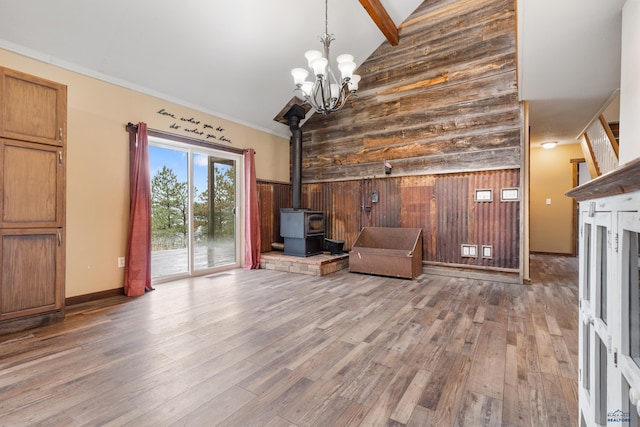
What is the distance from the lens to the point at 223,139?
4.92 m

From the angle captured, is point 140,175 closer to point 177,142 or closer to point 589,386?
point 177,142

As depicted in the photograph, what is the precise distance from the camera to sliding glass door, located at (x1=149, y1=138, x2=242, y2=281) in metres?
4.13

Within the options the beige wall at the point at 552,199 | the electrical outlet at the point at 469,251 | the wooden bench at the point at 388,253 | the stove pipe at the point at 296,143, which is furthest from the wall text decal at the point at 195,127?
the beige wall at the point at 552,199

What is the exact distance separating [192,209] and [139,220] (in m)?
0.89

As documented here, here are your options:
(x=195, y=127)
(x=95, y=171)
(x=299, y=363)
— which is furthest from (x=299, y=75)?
(x=299, y=363)

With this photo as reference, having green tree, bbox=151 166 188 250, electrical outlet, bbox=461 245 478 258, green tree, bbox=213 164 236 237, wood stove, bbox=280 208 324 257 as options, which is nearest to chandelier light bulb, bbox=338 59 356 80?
wood stove, bbox=280 208 324 257

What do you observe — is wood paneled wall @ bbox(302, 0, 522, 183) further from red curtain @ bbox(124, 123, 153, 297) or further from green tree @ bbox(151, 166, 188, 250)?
red curtain @ bbox(124, 123, 153, 297)

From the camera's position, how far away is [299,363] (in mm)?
1941

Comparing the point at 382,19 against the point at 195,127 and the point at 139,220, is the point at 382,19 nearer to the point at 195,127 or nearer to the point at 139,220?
the point at 195,127

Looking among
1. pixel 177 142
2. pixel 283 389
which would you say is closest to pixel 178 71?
pixel 177 142

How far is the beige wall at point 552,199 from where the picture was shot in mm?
6395

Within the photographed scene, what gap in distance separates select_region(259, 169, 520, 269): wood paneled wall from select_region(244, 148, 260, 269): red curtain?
18.5 inches

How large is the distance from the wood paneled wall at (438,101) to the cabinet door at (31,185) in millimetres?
4193

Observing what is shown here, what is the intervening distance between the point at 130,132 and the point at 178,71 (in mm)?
1062
